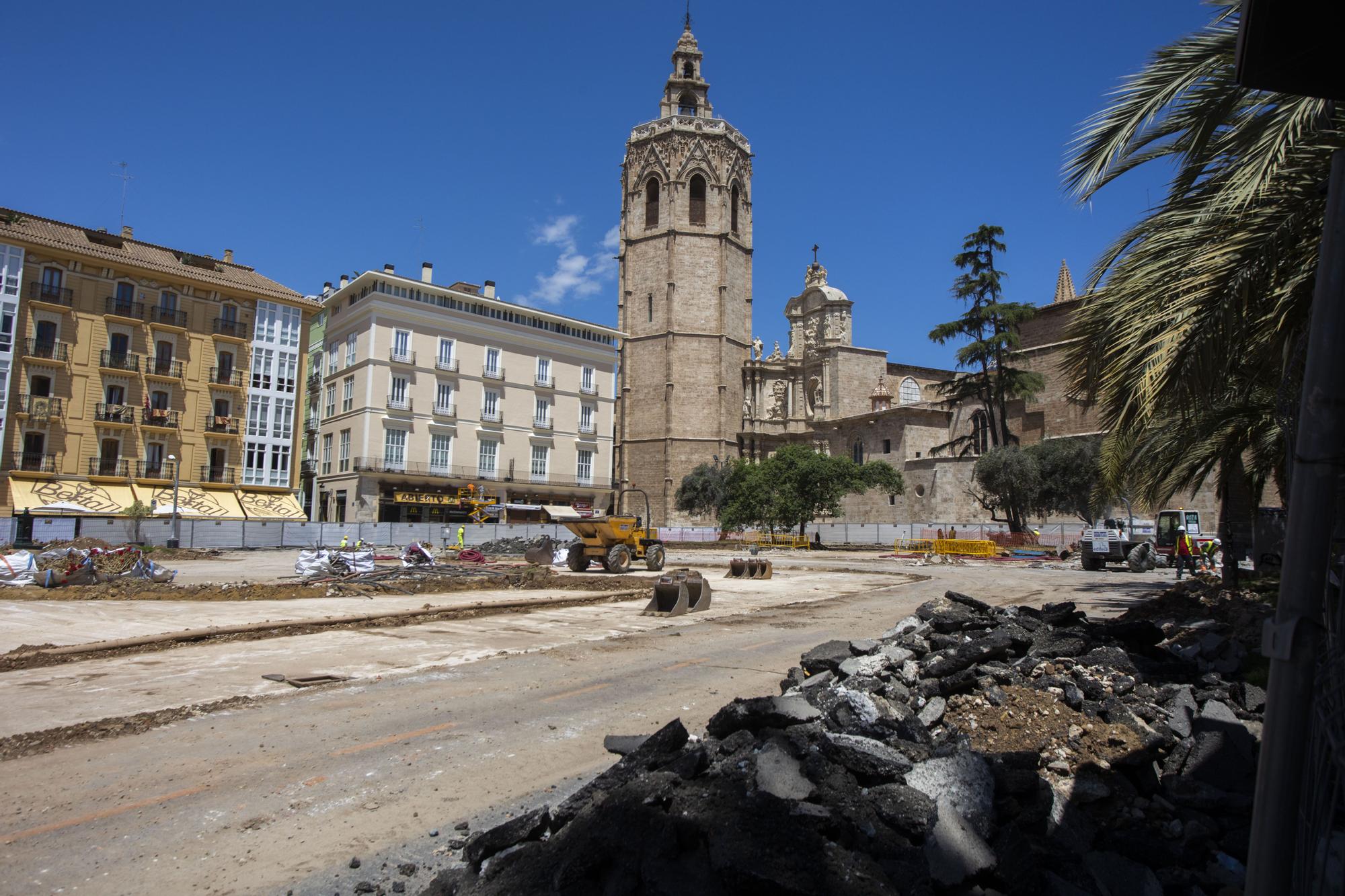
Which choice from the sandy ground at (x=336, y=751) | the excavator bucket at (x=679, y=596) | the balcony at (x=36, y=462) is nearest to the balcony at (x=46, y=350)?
the balcony at (x=36, y=462)

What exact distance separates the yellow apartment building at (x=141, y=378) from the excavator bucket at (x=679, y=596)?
28247mm

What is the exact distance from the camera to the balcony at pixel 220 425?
38.4 m

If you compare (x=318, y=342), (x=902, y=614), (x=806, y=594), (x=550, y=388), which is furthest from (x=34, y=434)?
(x=902, y=614)

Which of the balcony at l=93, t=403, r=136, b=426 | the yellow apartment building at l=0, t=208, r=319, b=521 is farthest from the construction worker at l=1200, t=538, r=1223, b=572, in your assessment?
the balcony at l=93, t=403, r=136, b=426

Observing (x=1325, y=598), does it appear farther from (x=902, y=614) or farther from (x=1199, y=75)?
(x=902, y=614)

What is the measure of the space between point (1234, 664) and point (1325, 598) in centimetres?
551

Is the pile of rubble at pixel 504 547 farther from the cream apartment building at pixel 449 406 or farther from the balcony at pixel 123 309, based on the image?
the balcony at pixel 123 309

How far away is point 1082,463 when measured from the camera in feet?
136

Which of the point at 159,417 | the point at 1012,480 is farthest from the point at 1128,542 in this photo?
the point at 159,417

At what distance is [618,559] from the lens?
23609 mm

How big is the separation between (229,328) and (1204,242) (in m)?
42.5

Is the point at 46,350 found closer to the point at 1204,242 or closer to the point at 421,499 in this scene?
the point at 421,499

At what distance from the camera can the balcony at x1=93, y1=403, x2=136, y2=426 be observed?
116 ft

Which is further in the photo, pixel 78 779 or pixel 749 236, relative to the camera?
pixel 749 236
